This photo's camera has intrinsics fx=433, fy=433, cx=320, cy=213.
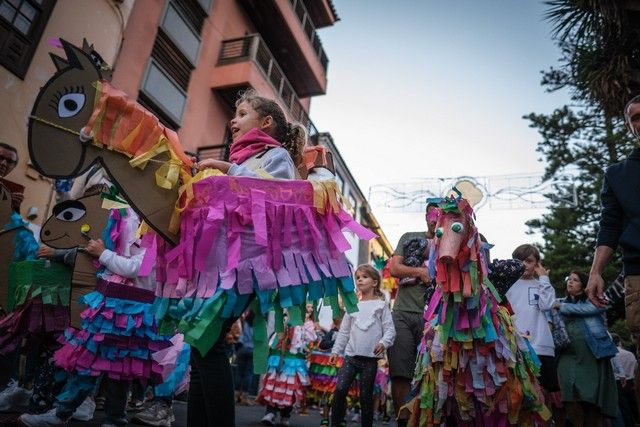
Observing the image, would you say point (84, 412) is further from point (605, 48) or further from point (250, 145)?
point (605, 48)

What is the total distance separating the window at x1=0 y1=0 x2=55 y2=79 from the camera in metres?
5.84

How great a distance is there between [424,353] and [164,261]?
6.01ft

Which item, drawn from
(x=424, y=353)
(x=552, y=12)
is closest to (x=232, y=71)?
(x=552, y=12)

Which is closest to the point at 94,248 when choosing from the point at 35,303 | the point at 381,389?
the point at 35,303

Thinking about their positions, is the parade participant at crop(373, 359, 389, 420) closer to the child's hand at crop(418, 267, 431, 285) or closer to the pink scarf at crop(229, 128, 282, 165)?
the child's hand at crop(418, 267, 431, 285)

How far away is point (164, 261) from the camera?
5.92 ft

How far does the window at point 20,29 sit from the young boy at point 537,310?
6791mm

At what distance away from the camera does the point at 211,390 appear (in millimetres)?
1533

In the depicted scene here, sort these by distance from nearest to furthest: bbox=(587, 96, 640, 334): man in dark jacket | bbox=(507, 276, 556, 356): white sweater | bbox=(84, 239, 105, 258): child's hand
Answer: bbox=(587, 96, 640, 334): man in dark jacket
bbox=(84, 239, 105, 258): child's hand
bbox=(507, 276, 556, 356): white sweater

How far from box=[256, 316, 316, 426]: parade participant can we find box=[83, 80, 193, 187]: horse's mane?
11.4 feet

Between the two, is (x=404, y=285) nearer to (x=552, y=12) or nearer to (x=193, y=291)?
(x=193, y=291)

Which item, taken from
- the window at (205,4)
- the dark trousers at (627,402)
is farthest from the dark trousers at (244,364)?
the window at (205,4)

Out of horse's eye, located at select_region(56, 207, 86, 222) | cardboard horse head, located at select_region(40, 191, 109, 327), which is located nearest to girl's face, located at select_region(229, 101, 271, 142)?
cardboard horse head, located at select_region(40, 191, 109, 327)

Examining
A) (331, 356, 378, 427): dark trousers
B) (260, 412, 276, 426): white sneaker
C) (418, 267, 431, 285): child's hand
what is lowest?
(260, 412, 276, 426): white sneaker
